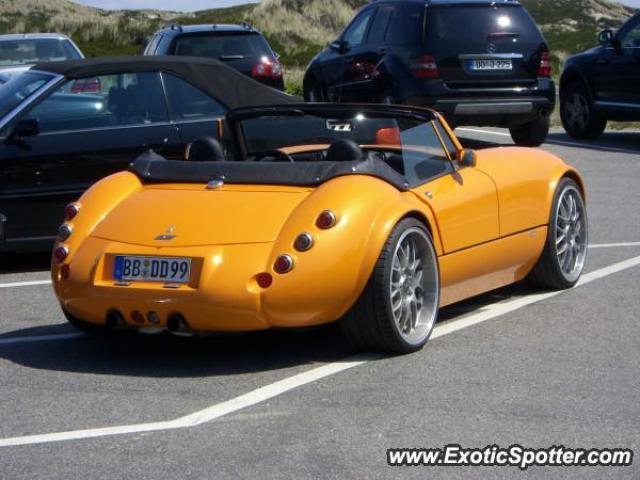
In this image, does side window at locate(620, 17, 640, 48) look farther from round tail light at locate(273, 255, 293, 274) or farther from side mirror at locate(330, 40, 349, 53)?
round tail light at locate(273, 255, 293, 274)

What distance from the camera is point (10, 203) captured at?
10227mm

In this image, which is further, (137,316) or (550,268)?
(550,268)

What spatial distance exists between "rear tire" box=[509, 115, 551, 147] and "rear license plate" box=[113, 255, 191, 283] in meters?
11.1

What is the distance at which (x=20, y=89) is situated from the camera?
10.9 metres

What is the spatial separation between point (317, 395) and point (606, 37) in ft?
43.1

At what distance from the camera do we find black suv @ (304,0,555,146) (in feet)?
54.0

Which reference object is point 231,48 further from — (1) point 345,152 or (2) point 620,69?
(1) point 345,152

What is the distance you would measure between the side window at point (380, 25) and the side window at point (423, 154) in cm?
950

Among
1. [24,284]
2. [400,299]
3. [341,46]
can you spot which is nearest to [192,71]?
[24,284]

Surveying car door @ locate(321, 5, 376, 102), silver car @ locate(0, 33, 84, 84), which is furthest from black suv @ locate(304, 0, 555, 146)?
silver car @ locate(0, 33, 84, 84)

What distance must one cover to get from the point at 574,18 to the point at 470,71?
201ft

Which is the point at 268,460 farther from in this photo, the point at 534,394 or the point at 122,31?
the point at 122,31

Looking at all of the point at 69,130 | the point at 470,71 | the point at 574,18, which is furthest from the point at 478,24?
the point at 574,18

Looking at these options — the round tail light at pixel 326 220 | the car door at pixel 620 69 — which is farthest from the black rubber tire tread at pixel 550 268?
the car door at pixel 620 69
